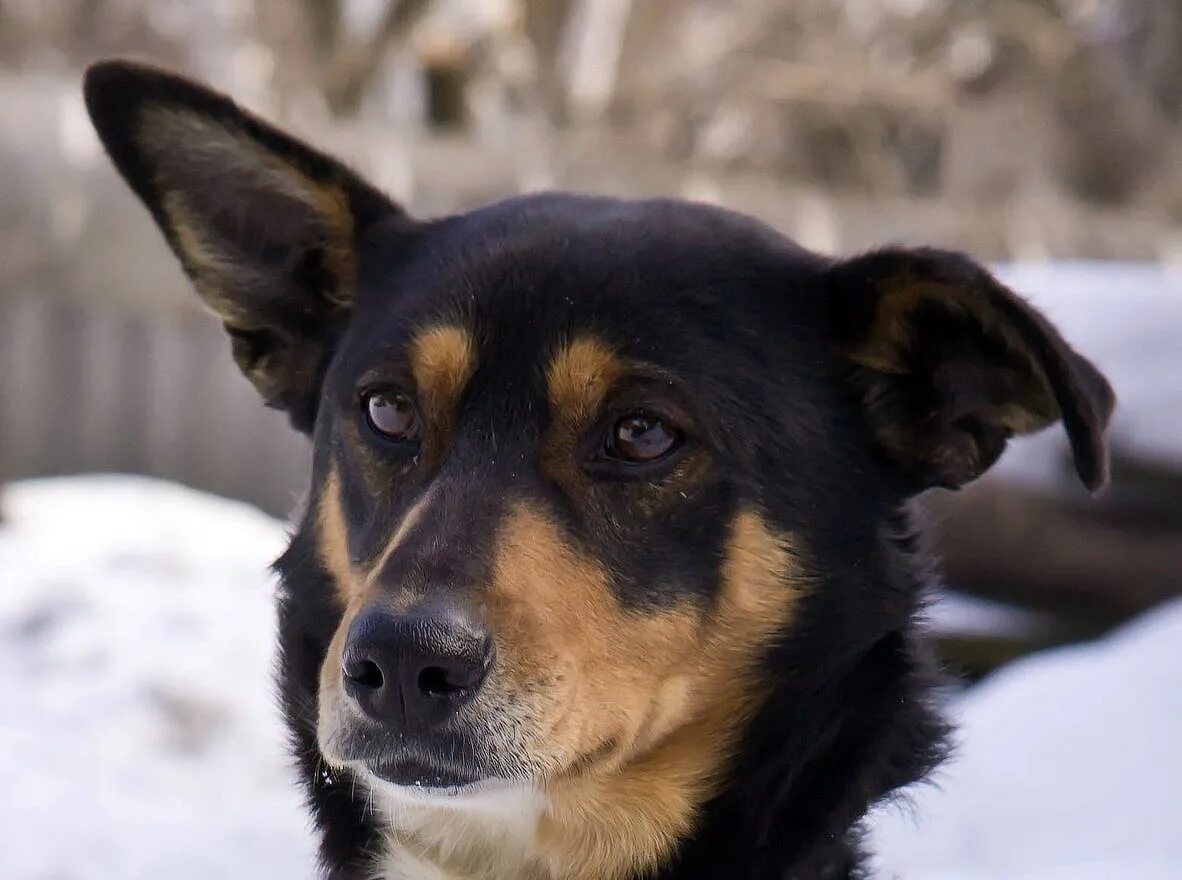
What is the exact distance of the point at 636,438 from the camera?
236 centimetres

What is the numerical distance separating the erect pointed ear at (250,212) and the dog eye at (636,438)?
78 cm

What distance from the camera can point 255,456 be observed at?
870cm

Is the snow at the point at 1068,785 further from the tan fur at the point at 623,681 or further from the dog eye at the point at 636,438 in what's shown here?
the dog eye at the point at 636,438

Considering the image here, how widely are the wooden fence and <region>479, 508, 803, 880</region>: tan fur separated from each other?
5.81 meters

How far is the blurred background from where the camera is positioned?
15.1 feet

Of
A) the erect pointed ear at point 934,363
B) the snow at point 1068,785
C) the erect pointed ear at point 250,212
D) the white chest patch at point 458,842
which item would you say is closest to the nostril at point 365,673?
the white chest patch at point 458,842

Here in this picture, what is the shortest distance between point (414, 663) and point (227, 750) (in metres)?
2.77

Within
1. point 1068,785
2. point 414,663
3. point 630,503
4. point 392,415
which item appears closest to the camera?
point 414,663

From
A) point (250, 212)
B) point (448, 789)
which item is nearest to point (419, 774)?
point (448, 789)

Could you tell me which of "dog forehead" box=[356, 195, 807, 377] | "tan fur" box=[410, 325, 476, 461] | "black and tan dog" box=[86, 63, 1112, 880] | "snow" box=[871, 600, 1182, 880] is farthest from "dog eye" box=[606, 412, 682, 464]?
"snow" box=[871, 600, 1182, 880]

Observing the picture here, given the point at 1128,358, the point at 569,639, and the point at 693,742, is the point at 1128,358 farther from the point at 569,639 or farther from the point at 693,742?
the point at 569,639

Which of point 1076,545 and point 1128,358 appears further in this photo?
point 1076,545

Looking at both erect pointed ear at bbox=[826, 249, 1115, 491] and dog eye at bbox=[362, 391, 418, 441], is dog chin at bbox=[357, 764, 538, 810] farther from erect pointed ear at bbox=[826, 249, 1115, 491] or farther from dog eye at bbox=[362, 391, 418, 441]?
erect pointed ear at bbox=[826, 249, 1115, 491]

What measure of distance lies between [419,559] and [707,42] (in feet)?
34.0
